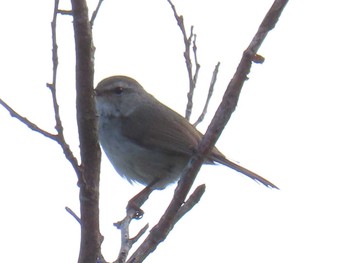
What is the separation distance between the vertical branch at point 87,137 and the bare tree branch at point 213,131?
0.86ft

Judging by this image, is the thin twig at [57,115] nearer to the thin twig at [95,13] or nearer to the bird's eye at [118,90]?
the thin twig at [95,13]

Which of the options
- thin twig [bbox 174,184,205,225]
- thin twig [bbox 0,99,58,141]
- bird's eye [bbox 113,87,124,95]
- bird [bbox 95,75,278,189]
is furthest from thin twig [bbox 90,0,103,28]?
bird's eye [bbox 113,87,124,95]

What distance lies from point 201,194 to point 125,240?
511mm

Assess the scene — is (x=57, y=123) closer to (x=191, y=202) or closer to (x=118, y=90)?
(x=191, y=202)

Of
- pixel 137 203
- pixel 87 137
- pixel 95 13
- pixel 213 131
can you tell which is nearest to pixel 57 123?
pixel 87 137

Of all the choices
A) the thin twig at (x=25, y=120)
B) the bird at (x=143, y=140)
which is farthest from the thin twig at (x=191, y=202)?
the bird at (x=143, y=140)

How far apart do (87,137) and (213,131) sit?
22.1 inches

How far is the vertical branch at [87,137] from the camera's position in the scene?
2.73 meters

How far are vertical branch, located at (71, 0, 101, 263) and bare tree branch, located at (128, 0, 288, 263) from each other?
26cm

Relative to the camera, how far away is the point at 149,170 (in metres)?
6.22

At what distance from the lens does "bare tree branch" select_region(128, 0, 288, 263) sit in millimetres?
2859

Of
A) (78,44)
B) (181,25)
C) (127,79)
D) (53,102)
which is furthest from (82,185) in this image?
(127,79)

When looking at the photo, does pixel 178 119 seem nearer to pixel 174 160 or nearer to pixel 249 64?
pixel 174 160

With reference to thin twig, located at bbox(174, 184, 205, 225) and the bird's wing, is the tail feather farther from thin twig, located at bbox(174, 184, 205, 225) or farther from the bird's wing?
thin twig, located at bbox(174, 184, 205, 225)
